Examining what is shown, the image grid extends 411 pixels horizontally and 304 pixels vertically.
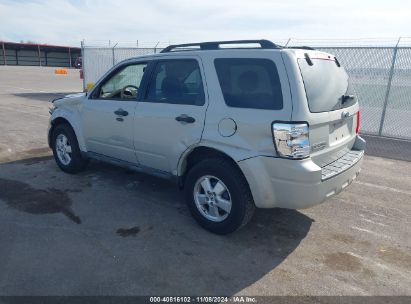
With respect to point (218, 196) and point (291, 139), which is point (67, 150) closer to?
point (218, 196)

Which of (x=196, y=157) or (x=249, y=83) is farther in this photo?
(x=196, y=157)

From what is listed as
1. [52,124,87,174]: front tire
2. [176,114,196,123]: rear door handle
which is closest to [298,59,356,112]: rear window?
[176,114,196,123]: rear door handle

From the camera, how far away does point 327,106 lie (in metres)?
3.33

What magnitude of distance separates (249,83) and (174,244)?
1.76 metres

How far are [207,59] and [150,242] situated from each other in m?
1.98

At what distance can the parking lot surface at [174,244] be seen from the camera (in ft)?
9.35

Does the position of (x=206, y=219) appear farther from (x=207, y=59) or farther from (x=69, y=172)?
(x=69, y=172)

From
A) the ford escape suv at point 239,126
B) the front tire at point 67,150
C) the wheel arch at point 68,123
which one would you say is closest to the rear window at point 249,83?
the ford escape suv at point 239,126

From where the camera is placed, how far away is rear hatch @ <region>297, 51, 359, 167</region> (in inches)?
124

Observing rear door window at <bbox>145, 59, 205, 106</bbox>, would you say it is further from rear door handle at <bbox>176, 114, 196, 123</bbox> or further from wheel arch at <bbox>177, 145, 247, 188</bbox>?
wheel arch at <bbox>177, 145, 247, 188</bbox>

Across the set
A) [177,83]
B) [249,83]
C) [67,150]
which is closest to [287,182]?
[249,83]

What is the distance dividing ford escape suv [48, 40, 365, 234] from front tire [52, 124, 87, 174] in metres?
1.05

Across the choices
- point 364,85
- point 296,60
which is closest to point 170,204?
point 296,60

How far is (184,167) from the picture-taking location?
3.91 meters
